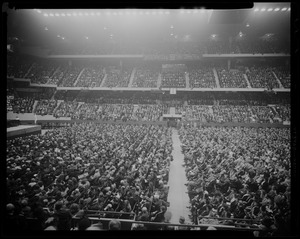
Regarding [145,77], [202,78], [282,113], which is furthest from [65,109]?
[282,113]

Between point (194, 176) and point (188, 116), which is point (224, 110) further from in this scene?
point (194, 176)

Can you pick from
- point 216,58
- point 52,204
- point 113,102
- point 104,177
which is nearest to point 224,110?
point 216,58

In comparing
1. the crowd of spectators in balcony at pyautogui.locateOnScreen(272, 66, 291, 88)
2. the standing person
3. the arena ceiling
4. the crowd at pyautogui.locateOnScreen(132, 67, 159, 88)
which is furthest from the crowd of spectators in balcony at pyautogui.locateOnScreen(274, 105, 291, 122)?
the standing person

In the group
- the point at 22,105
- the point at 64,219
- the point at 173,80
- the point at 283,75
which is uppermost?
the point at 283,75

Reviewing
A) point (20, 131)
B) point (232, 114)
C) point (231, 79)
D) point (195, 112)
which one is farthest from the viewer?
point (231, 79)

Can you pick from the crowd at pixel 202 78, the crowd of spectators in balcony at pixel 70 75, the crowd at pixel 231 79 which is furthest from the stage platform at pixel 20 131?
the crowd at pixel 231 79

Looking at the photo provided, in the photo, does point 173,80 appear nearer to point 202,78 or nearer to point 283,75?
point 202,78

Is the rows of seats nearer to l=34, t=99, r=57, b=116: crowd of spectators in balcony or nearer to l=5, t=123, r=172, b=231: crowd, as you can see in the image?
l=34, t=99, r=57, b=116: crowd of spectators in balcony

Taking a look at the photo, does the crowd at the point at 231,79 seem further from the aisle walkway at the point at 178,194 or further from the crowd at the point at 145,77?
the aisle walkway at the point at 178,194
